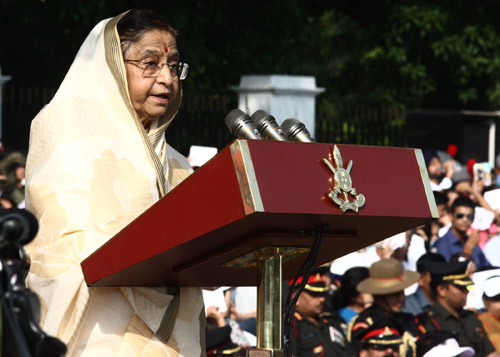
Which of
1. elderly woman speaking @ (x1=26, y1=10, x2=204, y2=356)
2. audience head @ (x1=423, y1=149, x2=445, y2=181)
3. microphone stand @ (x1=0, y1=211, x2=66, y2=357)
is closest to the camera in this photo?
microphone stand @ (x1=0, y1=211, x2=66, y2=357)

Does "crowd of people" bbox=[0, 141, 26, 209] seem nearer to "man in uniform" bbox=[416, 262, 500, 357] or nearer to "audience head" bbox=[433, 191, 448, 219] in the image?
"man in uniform" bbox=[416, 262, 500, 357]

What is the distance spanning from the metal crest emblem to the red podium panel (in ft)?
0.04

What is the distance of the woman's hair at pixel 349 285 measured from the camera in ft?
25.5

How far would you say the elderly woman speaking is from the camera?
3.21 m

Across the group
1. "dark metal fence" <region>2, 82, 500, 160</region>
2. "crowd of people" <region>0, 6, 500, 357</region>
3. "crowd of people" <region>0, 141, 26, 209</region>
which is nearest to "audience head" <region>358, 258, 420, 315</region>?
"dark metal fence" <region>2, 82, 500, 160</region>

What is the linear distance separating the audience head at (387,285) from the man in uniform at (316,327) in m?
0.47

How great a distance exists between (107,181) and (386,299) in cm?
452

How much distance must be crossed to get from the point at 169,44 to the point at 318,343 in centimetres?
348

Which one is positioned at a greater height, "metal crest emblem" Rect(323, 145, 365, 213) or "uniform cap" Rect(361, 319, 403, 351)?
"metal crest emblem" Rect(323, 145, 365, 213)

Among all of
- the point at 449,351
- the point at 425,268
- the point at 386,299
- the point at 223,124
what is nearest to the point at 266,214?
the point at 449,351

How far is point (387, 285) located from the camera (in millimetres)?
7500

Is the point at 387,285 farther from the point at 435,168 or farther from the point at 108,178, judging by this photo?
the point at 435,168

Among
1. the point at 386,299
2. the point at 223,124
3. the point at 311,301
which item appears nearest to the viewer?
the point at 311,301

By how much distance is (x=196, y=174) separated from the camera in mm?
2467
